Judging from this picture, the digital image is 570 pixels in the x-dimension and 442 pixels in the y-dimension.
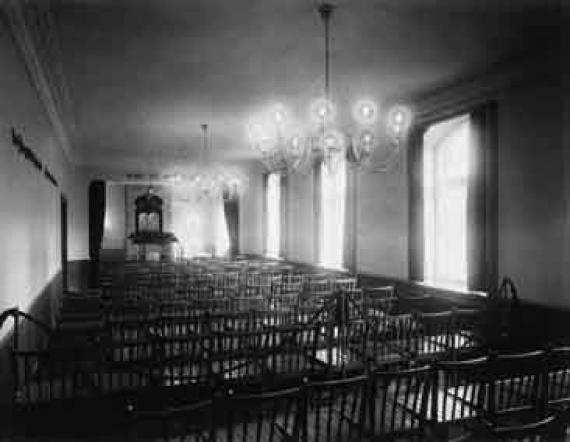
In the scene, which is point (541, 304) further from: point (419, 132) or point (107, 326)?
point (107, 326)

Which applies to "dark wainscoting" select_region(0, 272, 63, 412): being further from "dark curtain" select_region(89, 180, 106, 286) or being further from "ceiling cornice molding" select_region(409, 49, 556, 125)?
"ceiling cornice molding" select_region(409, 49, 556, 125)

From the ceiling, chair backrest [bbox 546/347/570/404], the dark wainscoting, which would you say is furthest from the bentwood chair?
the dark wainscoting

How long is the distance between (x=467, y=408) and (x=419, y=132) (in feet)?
13.7

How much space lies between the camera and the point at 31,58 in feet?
14.8

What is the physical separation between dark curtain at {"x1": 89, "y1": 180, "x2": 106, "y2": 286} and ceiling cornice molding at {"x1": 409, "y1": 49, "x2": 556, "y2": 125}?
31.4ft

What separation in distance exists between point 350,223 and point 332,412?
18.4 ft

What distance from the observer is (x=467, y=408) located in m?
2.94

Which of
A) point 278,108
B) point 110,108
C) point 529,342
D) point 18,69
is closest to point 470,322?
point 529,342

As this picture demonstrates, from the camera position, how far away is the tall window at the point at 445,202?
19.8 ft

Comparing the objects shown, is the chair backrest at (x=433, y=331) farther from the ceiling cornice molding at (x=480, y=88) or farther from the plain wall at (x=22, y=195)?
the plain wall at (x=22, y=195)

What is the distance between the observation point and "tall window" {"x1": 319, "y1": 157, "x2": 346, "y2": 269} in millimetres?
8758

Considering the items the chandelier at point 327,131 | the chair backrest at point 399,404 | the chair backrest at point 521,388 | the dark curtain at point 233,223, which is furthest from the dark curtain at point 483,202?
the dark curtain at point 233,223

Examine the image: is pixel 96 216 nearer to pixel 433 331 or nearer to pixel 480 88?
pixel 480 88

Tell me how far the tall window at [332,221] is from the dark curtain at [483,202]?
3.34 m
